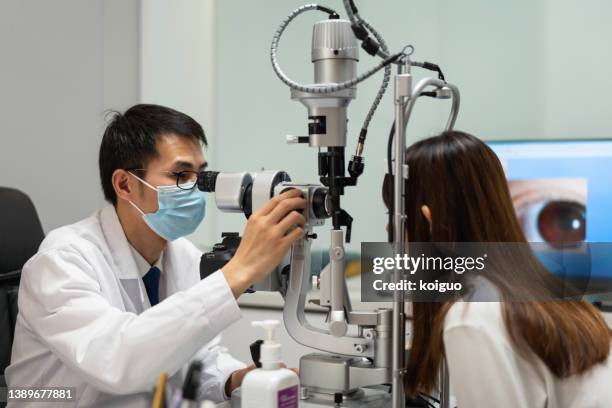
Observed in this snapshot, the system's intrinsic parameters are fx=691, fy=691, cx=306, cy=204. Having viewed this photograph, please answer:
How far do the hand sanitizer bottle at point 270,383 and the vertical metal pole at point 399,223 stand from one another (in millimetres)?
156

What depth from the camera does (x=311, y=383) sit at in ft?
3.74

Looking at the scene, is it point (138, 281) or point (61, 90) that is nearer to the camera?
point (138, 281)

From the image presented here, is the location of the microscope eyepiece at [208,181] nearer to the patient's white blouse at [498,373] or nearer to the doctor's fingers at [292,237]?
the doctor's fingers at [292,237]

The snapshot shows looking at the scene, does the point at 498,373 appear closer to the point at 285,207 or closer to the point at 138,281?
the point at 285,207

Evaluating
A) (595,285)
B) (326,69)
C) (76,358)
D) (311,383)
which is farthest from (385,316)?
(595,285)

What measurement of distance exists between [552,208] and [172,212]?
126cm

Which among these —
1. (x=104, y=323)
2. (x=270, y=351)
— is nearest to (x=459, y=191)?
(x=270, y=351)

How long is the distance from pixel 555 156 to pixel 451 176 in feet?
4.14

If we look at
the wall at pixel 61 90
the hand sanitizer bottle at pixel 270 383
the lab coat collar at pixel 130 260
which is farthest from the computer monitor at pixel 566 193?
the wall at pixel 61 90

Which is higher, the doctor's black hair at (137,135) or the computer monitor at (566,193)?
→ the doctor's black hair at (137,135)

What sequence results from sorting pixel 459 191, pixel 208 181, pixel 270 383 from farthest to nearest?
pixel 208 181, pixel 459 191, pixel 270 383

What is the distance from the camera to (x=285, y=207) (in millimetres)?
1159

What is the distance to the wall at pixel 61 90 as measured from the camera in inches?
88.5

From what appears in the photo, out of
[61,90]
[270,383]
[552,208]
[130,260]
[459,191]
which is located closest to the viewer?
[270,383]
